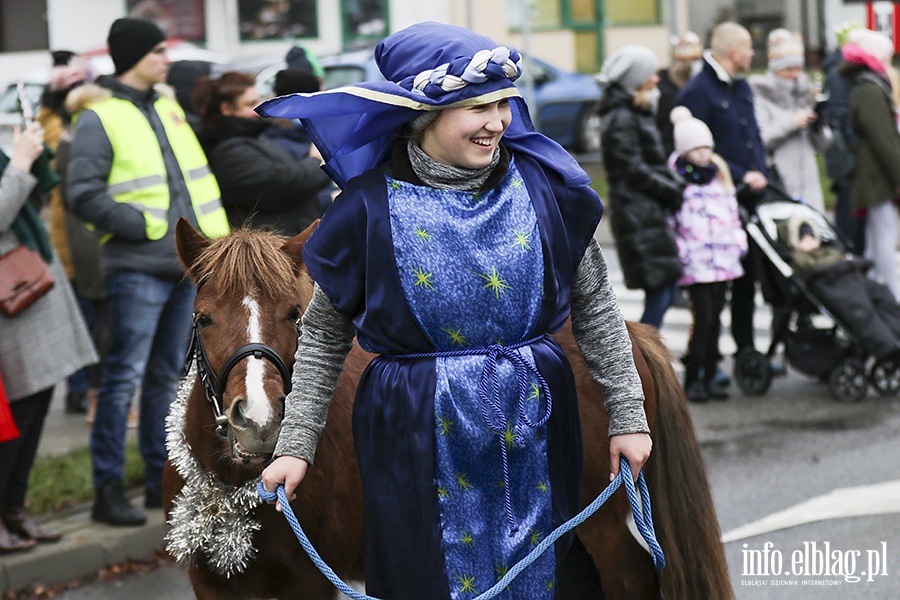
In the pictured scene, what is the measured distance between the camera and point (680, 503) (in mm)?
4320

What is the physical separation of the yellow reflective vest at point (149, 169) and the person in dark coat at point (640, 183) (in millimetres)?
3076

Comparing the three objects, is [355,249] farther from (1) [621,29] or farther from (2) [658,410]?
(1) [621,29]

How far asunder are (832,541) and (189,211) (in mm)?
3293

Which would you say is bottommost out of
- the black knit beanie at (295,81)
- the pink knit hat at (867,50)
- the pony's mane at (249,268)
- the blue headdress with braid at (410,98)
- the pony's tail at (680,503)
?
the pony's tail at (680,503)

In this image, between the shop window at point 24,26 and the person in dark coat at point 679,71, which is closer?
the person in dark coat at point 679,71

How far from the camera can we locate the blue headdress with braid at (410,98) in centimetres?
320

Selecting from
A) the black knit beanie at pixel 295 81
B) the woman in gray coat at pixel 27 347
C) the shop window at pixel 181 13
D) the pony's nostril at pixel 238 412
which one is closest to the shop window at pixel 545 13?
the shop window at pixel 181 13

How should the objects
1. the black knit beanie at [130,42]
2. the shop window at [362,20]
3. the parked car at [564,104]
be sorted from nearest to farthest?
the black knit beanie at [130,42] → the parked car at [564,104] → the shop window at [362,20]

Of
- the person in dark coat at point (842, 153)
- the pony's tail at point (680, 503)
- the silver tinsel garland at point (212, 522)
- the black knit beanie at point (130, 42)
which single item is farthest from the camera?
the person in dark coat at point (842, 153)

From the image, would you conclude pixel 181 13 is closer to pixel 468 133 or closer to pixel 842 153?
pixel 842 153

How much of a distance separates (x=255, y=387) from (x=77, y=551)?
8.74ft

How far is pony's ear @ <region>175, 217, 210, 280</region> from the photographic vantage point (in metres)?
4.28

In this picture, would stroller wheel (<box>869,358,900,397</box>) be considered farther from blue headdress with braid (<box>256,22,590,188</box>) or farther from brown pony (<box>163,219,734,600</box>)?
blue headdress with braid (<box>256,22,590,188</box>)

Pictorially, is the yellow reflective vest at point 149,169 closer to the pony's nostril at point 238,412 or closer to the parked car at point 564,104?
the pony's nostril at point 238,412
